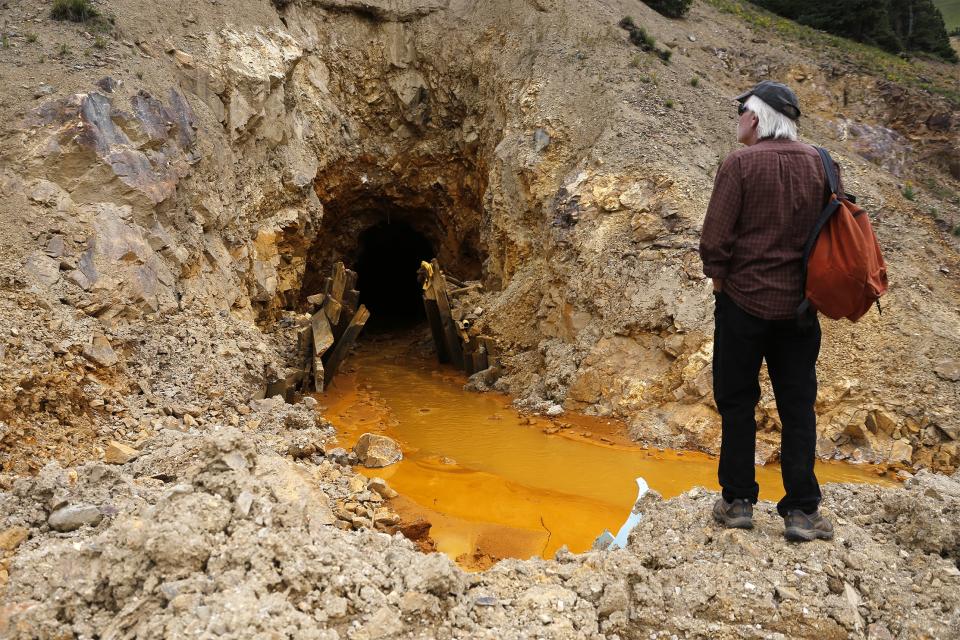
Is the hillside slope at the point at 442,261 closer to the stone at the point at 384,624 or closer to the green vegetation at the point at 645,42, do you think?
the stone at the point at 384,624

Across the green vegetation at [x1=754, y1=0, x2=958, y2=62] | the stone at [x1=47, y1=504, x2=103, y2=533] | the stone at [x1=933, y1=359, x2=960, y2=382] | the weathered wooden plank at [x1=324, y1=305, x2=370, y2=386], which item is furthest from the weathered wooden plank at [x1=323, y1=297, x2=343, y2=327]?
the green vegetation at [x1=754, y1=0, x2=958, y2=62]

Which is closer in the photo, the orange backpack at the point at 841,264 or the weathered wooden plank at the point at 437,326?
the orange backpack at the point at 841,264

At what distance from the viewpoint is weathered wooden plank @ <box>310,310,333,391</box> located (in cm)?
986

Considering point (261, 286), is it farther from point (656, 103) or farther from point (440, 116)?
point (656, 103)

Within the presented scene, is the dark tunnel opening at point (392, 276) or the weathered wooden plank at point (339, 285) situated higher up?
the weathered wooden plank at point (339, 285)

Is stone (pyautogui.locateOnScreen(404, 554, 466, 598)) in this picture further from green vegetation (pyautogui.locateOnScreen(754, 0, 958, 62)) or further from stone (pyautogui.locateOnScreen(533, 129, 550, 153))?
green vegetation (pyautogui.locateOnScreen(754, 0, 958, 62))

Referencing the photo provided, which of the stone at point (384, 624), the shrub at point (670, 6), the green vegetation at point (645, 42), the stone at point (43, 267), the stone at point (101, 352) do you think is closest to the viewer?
the stone at point (384, 624)

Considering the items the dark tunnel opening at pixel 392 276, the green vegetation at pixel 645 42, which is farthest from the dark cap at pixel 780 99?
the dark tunnel opening at pixel 392 276

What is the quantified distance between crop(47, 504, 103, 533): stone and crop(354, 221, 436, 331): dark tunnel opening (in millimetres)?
13429

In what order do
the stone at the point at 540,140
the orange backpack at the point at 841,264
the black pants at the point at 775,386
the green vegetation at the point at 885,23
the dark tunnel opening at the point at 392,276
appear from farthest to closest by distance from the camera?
the green vegetation at the point at 885,23
the dark tunnel opening at the point at 392,276
the stone at the point at 540,140
the black pants at the point at 775,386
the orange backpack at the point at 841,264

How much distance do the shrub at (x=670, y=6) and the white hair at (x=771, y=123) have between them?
593 inches

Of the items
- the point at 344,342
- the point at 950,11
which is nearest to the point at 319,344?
the point at 344,342

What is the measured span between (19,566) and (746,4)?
22.8 metres

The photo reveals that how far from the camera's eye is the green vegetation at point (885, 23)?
18156mm
